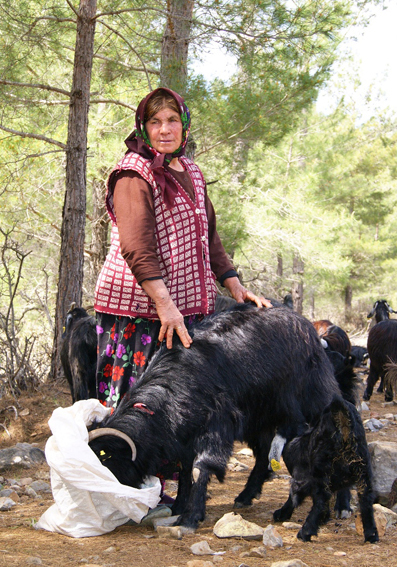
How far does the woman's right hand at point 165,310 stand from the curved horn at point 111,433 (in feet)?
1.59

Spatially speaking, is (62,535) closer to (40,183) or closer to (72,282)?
(72,282)

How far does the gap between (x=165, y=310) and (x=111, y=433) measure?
0.63 m

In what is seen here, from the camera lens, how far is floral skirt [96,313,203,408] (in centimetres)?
305

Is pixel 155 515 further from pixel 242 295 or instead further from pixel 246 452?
pixel 246 452

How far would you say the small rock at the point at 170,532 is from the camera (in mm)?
2674

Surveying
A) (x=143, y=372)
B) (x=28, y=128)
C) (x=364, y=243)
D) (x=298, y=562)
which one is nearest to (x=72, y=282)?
(x=28, y=128)

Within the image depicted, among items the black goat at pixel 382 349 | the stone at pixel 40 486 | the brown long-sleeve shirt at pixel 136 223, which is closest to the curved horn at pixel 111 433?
the brown long-sleeve shirt at pixel 136 223

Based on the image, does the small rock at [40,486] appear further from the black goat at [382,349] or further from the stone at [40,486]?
the black goat at [382,349]

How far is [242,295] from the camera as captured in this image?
11.0 ft

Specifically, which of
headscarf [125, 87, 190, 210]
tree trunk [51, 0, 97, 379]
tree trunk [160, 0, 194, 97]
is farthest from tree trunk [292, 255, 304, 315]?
headscarf [125, 87, 190, 210]

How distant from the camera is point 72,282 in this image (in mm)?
6461

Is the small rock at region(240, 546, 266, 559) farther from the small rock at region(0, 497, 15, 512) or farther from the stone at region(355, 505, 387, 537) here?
the small rock at region(0, 497, 15, 512)

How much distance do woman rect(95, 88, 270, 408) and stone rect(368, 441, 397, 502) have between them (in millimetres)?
1238

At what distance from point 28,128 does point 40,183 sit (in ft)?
5.40
